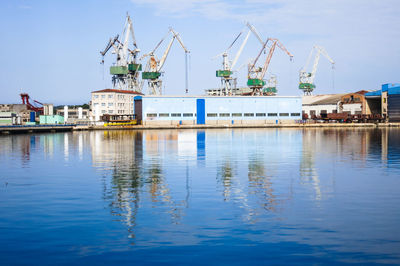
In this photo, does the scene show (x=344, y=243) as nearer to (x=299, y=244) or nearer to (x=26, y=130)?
(x=299, y=244)

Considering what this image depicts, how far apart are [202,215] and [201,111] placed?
309 feet

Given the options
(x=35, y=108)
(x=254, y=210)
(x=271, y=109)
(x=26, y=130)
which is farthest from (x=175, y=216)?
(x=35, y=108)

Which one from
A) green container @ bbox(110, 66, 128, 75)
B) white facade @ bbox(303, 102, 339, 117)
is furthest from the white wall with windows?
white facade @ bbox(303, 102, 339, 117)

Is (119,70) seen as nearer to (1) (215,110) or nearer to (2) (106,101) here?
(2) (106,101)

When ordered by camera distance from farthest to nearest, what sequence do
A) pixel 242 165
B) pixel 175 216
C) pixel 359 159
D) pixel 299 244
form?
pixel 359 159
pixel 242 165
pixel 175 216
pixel 299 244

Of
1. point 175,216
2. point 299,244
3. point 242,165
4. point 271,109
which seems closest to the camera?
point 299,244

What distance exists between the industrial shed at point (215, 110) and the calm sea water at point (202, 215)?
79.3 meters

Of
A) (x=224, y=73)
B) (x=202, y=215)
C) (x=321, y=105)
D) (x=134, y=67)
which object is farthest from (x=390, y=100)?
(x=202, y=215)

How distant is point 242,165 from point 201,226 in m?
16.6

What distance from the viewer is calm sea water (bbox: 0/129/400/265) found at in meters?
11.0

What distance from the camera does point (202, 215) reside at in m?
15.0

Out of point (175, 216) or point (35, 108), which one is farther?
point (35, 108)

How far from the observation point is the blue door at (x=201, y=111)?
10856 centimetres

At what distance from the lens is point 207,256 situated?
10.8 metres
